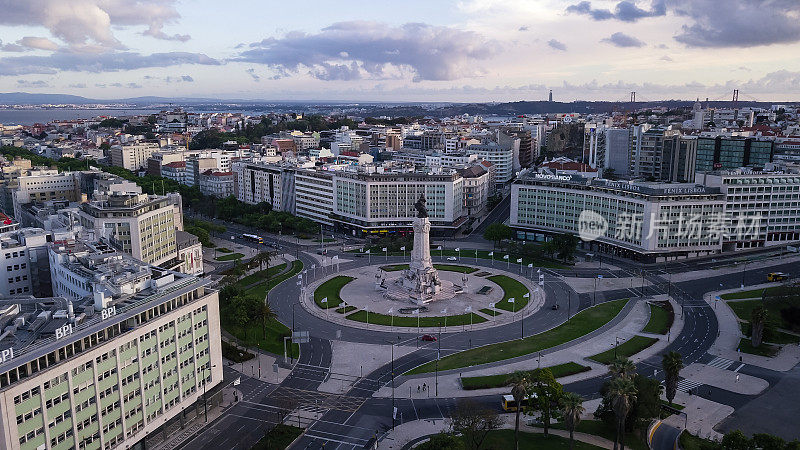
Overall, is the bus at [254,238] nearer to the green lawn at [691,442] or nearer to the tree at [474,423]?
the tree at [474,423]

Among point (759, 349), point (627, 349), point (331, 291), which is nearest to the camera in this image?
point (759, 349)

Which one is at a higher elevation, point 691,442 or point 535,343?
point 691,442

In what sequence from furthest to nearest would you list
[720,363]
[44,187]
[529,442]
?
[44,187] < [720,363] < [529,442]

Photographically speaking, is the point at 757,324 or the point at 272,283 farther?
the point at 272,283

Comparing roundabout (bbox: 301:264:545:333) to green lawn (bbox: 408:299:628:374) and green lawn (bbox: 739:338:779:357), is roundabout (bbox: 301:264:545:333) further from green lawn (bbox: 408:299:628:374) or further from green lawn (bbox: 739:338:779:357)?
green lawn (bbox: 739:338:779:357)

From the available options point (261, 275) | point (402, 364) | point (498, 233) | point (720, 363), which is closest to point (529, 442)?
point (402, 364)

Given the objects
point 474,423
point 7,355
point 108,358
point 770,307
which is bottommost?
point 770,307

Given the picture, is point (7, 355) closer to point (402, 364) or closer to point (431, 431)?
point (431, 431)

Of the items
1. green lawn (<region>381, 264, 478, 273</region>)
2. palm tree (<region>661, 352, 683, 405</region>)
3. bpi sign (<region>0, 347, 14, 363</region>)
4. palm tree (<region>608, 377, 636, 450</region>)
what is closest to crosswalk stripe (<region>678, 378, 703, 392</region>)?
palm tree (<region>661, 352, 683, 405</region>)

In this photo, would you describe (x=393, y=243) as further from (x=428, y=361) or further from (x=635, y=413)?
(x=635, y=413)
